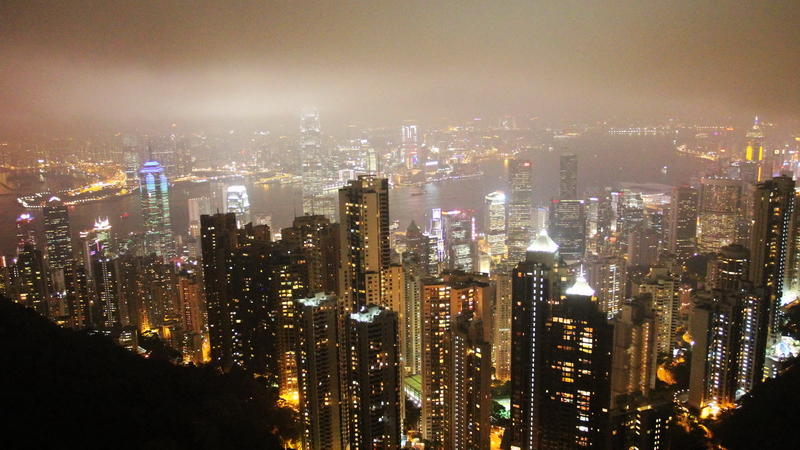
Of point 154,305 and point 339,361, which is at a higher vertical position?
point 339,361

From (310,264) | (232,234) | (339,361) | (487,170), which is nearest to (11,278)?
(232,234)

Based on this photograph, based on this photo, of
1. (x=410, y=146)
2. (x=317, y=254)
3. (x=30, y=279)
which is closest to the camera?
(x=317, y=254)

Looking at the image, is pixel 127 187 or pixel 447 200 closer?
pixel 127 187

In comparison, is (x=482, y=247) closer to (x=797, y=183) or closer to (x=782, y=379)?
(x=797, y=183)

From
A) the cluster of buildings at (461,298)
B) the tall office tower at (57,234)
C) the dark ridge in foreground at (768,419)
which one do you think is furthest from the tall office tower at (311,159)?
the dark ridge in foreground at (768,419)

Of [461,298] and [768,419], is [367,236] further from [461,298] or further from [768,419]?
[768,419]

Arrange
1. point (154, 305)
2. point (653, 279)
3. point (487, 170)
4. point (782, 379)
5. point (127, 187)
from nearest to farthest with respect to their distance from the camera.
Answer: point (782, 379), point (653, 279), point (154, 305), point (127, 187), point (487, 170)

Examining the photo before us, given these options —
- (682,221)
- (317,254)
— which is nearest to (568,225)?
(682,221)
